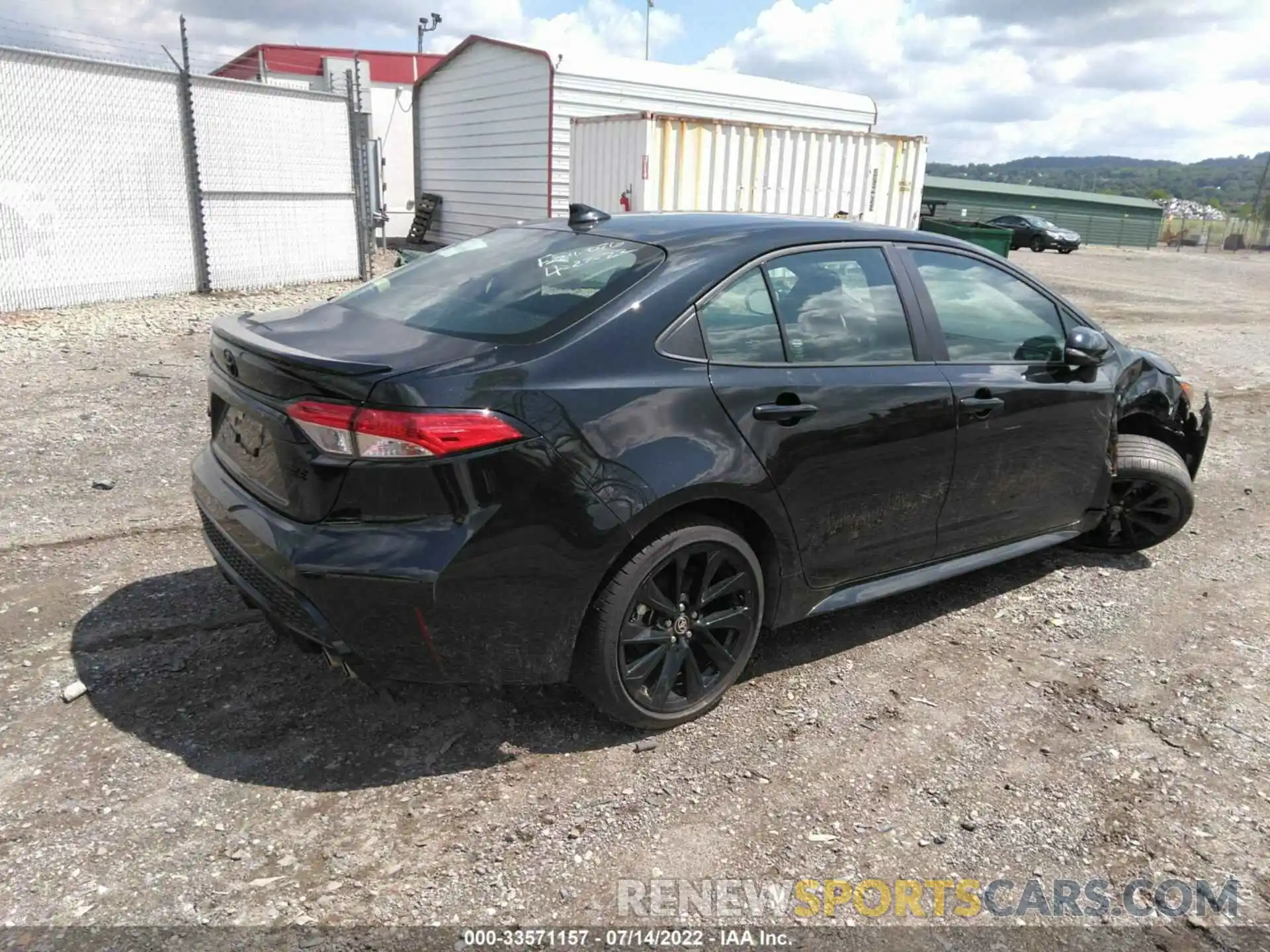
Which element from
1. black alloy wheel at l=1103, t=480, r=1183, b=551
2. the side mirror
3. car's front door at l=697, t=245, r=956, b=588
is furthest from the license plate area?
black alloy wheel at l=1103, t=480, r=1183, b=551

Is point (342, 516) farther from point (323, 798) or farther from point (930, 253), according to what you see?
point (930, 253)

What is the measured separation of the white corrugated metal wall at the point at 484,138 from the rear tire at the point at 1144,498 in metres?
11.4

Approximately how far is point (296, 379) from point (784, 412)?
155 cm

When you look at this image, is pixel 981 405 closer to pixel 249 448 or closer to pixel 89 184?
pixel 249 448

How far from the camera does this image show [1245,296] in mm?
20906

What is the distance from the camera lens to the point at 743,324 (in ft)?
10.5

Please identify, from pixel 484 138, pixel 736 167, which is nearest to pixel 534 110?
pixel 484 138

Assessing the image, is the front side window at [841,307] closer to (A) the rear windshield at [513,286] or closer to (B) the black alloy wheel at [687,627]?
(A) the rear windshield at [513,286]

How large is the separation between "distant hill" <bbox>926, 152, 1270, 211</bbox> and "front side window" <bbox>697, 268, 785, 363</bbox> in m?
76.1

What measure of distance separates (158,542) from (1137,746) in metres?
4.26

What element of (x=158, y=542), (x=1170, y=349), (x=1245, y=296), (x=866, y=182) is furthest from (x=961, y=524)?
(x=1245, y=296)

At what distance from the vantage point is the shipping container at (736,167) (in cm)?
1223

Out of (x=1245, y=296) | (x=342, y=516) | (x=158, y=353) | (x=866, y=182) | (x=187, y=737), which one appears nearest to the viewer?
(x=342, y=516)

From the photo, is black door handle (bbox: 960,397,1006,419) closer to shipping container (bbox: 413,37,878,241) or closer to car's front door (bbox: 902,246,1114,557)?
car's front door (bbox: 902,246,1114,557)
